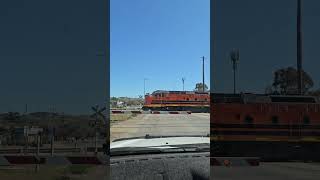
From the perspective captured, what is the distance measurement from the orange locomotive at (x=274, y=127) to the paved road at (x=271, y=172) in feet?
0.24

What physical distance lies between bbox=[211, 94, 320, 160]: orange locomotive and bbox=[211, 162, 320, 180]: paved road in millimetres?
72

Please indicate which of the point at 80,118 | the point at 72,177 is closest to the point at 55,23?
the point at 80,118

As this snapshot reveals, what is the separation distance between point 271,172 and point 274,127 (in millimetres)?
381

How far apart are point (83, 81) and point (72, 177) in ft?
2.87

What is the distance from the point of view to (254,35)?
376 centimetres

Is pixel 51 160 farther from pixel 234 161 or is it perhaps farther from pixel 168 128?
pixel 168 128

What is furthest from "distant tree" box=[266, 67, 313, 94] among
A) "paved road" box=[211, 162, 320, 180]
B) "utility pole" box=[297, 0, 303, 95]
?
"paved road" box=[211, 162, 320, 180]

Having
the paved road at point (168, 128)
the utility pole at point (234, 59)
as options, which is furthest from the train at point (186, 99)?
the utility pole at point (234, 59)

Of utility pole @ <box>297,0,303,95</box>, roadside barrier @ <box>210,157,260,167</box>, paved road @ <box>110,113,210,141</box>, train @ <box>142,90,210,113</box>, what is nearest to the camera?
utility pole @ <box>297,0,303,95</box>

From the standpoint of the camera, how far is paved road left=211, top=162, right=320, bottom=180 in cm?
393

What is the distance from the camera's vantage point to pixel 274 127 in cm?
402

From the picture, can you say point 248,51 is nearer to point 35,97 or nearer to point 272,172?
point 272,172

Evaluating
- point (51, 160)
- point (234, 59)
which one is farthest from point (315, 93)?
point (51, 160)

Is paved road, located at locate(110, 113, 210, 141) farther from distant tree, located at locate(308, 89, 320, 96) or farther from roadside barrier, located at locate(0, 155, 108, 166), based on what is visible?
distant tree, located at locate(308, 89, 320, 96)
